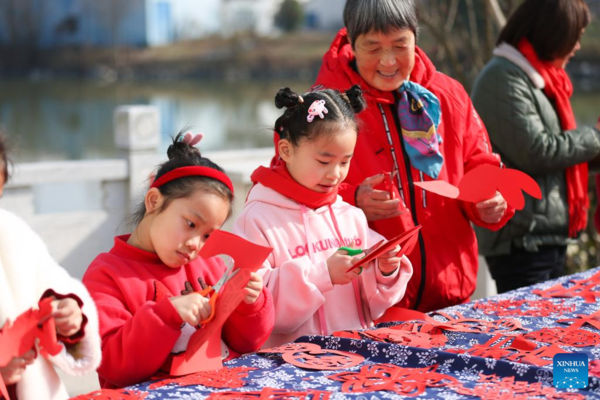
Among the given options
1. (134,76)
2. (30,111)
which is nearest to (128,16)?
(134,76)

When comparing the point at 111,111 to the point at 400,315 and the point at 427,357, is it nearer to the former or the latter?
the point at 400,315

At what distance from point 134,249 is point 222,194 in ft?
0.70

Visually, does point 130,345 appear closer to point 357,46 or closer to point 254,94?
point 357,46

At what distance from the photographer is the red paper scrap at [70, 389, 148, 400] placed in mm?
1292

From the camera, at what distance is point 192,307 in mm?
1418

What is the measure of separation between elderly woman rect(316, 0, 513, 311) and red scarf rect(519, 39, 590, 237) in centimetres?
60

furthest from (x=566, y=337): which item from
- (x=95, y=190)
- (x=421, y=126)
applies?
(x=95, y=190)

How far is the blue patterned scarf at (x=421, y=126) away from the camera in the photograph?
2.09 metres

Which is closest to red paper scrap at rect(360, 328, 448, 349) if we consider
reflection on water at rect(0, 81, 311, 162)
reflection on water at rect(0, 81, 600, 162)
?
reflection on water at rect(0, 81, 600, 162)

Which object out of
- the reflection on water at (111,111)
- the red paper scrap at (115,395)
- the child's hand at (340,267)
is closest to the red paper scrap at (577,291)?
the child's hand at (340,267)

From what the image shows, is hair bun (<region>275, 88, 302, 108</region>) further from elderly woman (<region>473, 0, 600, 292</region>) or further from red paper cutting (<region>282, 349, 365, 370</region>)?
elderly woman (<region>473, 0, 600, 292</region>)

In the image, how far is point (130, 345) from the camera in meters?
1.43

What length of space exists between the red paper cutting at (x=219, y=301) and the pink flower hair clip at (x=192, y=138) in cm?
36

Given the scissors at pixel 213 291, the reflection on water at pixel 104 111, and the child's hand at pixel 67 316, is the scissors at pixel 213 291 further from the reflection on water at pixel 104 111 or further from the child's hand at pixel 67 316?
the reflection on water at pixel 104 111
